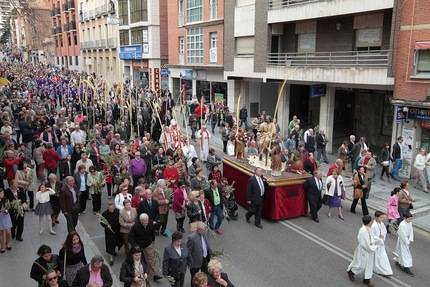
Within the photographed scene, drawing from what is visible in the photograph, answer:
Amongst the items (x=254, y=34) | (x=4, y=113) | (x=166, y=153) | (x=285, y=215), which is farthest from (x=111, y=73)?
(x=285, y=215)

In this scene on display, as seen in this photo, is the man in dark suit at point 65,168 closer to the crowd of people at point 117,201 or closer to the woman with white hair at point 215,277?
the crowd of people at point 117,201

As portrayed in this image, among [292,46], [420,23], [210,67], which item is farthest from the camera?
[210,67]

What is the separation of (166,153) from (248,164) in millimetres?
2880

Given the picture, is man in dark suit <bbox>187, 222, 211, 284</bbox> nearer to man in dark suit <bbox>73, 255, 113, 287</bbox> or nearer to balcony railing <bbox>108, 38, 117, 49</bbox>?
man in dark suit <bbox>73, 255, 113, 287</bbox>

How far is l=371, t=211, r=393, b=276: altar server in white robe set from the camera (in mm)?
8367

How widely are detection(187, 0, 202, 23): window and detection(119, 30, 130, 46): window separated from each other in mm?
13636

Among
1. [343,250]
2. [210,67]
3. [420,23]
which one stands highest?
[420,23]

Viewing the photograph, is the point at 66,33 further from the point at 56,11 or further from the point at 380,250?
the point at 380,250

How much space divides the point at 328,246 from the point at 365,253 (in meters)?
1.86

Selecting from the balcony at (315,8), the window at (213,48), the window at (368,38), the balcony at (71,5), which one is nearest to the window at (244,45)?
the balcony at (315,8)

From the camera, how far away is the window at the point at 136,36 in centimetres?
4079

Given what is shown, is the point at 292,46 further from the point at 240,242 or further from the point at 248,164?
the point at 240,242

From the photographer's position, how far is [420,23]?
15.4m

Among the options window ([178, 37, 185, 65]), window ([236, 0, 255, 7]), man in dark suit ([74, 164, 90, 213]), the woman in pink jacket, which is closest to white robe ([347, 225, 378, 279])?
the woman in pink jacket
